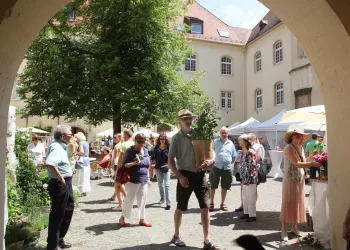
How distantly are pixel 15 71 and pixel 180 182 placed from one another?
2.64m

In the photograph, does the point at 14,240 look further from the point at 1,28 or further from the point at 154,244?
the point at 1,28

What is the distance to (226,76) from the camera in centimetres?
3234

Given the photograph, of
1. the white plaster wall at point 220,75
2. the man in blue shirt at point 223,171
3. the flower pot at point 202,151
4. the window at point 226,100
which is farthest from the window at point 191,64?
the flower pot at point 202,151

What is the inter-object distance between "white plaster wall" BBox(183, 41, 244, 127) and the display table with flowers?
25765mm

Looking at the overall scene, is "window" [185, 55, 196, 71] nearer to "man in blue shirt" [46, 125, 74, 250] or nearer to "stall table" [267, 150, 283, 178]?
"stall table" [267, 150, 283, 178]

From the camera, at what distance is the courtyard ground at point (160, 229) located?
17.0ft

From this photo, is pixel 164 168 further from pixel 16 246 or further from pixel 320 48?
pixel 320 48

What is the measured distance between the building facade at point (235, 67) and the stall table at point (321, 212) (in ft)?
71.9

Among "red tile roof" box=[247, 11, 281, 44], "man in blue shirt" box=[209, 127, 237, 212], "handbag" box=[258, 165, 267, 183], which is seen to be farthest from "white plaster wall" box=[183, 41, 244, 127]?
"handbag" box=[258, 165, 267, 183]

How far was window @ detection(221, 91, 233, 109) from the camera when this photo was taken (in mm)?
32438

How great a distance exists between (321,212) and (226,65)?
28.4m

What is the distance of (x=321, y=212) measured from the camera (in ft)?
16.8

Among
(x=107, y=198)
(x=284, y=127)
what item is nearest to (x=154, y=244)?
(x=107, y=198)

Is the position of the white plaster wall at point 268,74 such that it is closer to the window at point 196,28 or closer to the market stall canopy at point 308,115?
the window at point 196,28
